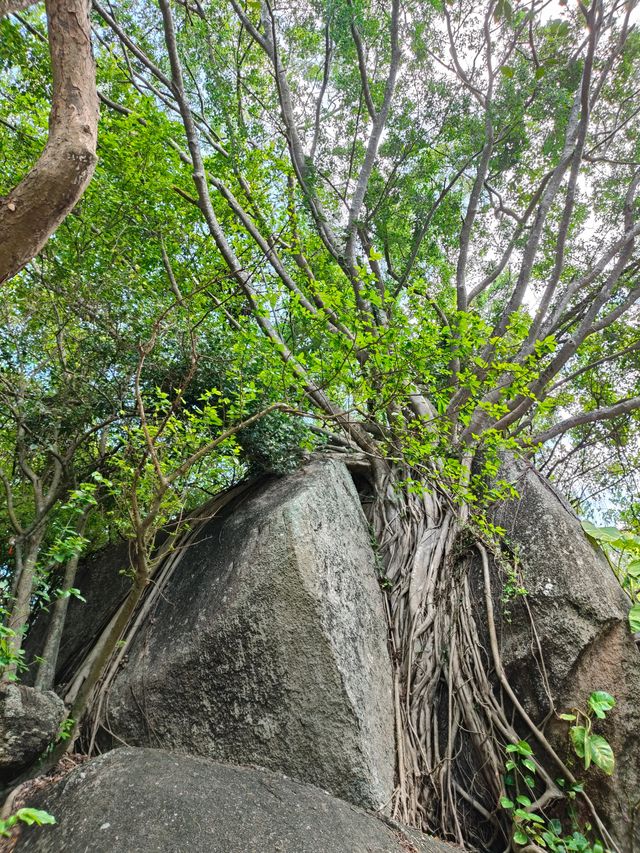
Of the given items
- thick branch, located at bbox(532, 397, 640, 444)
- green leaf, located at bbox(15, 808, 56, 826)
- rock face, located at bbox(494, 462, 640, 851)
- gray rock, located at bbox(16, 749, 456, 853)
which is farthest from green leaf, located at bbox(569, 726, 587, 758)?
green leaf, located at bbox(15, 808, 56, 826)

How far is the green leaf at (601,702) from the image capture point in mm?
2891

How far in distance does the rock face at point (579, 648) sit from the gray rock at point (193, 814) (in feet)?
3.84

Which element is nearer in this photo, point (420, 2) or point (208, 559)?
point (208, 559)

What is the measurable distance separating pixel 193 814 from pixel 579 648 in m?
2.67

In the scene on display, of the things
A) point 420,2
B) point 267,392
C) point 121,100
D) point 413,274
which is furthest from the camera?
point 413,274

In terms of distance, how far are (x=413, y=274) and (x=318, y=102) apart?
2.62 m

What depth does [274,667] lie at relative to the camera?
268 cm

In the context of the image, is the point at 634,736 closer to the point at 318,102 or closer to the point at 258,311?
the point at 258,311

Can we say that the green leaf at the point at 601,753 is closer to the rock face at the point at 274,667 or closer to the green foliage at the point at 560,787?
the green foliage at the point at 560,787

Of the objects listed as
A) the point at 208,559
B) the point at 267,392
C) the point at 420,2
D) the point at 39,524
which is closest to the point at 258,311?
the point at 267,392

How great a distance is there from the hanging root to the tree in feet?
0.05

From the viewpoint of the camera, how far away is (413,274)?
6.95m

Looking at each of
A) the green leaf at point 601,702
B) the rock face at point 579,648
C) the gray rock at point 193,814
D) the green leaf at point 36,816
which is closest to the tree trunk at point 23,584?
the gray rock at point 193,814

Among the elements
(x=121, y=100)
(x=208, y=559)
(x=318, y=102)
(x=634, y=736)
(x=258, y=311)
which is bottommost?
(x=634, y=736)
